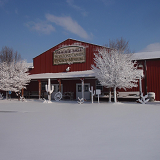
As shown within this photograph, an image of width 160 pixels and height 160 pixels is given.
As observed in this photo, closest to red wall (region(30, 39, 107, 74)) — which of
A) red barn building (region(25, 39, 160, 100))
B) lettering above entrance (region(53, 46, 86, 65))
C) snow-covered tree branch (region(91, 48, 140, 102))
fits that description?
red barn building (region(25, 39, 160, 100))

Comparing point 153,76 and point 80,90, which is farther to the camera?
point 80,90

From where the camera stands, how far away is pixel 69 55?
19.5 meters

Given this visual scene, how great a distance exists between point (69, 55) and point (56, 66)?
6.85 ft

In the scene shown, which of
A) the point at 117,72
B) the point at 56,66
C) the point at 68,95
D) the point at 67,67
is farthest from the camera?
the point at 56,66

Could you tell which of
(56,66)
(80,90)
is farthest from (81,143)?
(56,66)

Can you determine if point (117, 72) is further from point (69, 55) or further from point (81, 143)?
point (81, 143)

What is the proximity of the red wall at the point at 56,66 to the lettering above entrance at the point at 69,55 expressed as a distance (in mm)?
404

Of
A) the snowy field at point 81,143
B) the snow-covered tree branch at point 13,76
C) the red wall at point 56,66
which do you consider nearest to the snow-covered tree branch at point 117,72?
the red wall at point 56,66

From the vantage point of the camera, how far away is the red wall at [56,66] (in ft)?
60.8

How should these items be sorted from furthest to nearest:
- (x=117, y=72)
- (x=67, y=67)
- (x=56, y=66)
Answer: (x=56, y=66)
(x=67, y=67)
(x=117, y=72)

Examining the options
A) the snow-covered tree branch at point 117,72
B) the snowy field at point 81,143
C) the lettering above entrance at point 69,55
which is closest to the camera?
the snowy field at point 81,143

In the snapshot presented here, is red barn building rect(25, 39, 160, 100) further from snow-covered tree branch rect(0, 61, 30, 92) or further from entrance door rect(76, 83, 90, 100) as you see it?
snow-covered tree branch rect(0, 61, 30, 92)

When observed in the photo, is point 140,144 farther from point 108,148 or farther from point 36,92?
point 36,92

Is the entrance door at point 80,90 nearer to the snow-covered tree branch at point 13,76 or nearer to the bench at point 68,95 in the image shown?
the bench at point 68,95
